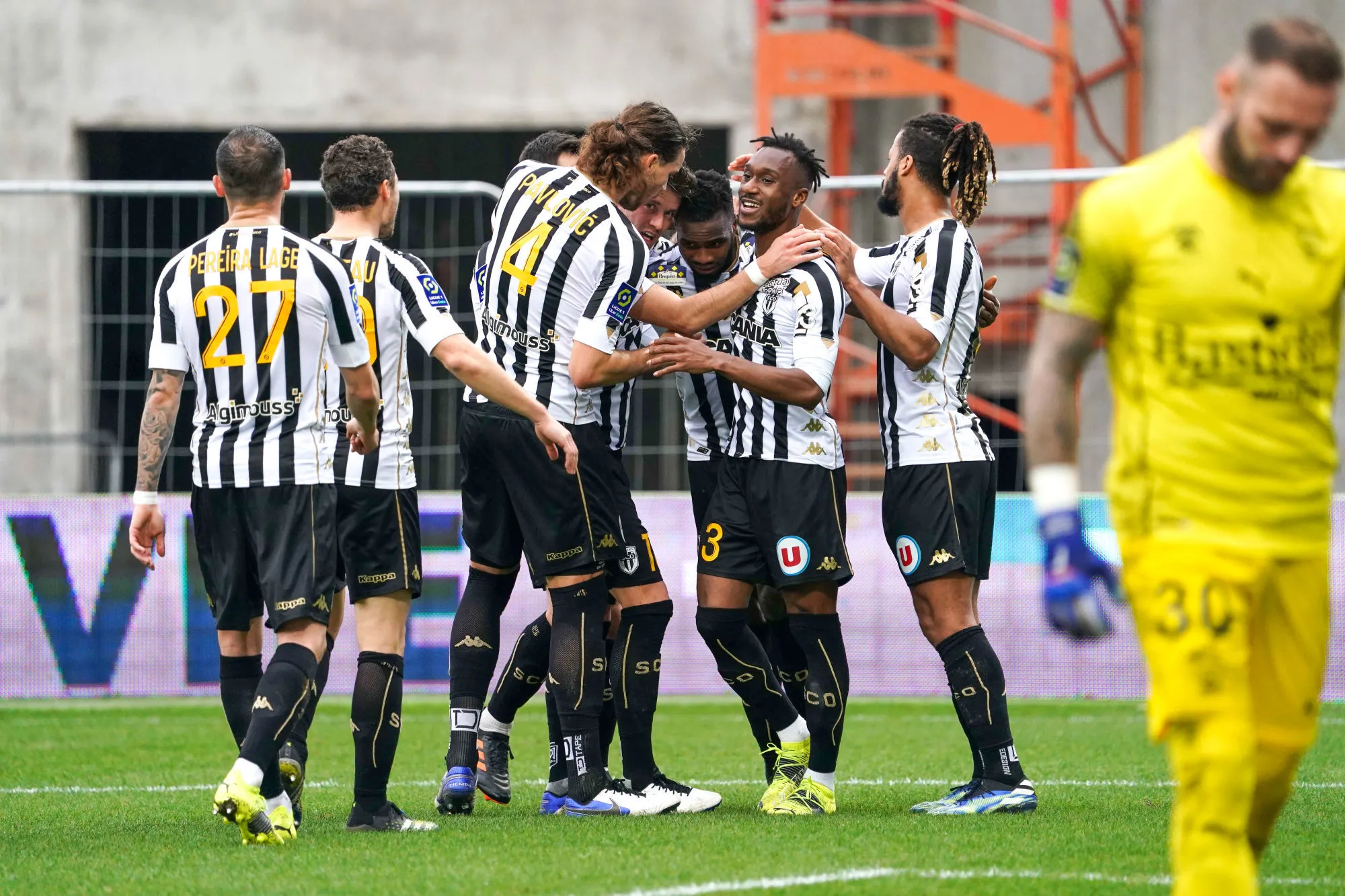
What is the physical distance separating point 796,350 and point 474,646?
1.57 metres

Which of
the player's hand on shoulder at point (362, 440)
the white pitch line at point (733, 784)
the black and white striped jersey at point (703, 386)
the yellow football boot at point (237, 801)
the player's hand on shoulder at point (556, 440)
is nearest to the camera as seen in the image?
the yellow football boot at point (237, 801)

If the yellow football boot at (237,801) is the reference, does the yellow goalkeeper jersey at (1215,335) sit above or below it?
above

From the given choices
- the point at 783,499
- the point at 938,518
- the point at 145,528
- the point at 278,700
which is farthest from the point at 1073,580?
the point at 145,528

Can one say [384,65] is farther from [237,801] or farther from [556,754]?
[237,801]

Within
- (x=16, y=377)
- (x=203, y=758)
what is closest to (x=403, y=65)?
(x=16, y=377)

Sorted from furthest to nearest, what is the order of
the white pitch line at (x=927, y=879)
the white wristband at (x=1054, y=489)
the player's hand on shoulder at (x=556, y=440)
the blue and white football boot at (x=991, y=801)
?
the blue and white football boot at (x=991, y=801)
the player's hand on shoulder at (x=556, y=440)
the white pitch line at (x=927, y=879)
the white wristband at (x=1054, y=489)

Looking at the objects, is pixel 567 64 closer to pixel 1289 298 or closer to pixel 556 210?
pixel 556 210

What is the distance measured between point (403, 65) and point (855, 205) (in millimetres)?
5656

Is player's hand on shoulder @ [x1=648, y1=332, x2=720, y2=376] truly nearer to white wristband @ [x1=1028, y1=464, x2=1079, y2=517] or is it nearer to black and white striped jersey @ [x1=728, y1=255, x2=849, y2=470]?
black and white striped jersey @ [x1=728, y1=255, x2=849, y2=470]

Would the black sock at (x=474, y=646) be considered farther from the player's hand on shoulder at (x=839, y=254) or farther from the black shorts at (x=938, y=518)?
the player's hand on shoulder at (x=839, y=254)

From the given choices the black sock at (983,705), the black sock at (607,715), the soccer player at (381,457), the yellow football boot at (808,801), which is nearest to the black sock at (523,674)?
the black sock at (607,715)

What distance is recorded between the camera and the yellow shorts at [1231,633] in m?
3.31

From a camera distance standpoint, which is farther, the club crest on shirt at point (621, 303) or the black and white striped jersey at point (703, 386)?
the black and white striped jersey at point (703, 386)

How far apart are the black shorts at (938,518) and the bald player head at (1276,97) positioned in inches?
92.7
